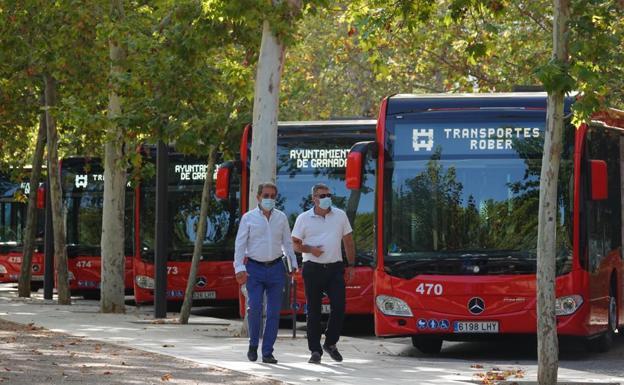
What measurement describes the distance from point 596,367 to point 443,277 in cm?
178

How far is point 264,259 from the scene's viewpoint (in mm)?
15914

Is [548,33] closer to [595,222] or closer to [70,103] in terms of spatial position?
[70,103]

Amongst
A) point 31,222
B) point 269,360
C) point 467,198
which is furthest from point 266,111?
point 31,222

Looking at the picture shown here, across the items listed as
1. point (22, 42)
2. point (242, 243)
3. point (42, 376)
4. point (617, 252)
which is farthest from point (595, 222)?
point (22, 42)

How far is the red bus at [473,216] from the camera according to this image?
57.2 ft

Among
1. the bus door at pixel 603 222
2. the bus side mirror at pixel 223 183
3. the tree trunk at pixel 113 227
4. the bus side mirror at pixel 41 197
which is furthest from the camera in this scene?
the bus side mirror at pixel 41 197

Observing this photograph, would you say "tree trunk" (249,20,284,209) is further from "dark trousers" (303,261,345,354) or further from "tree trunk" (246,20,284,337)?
"dark trousers" (303,261,345,354)

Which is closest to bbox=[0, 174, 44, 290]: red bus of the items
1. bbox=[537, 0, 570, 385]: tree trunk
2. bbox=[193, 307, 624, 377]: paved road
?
bbox=[193, 307, 624, 377]: paved road

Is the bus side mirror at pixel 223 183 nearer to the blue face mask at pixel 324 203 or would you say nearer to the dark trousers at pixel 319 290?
the dark trousers at pixel 319 290

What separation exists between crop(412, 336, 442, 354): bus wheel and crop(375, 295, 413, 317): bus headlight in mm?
830

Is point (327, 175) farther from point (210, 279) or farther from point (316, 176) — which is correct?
point (210, 279)

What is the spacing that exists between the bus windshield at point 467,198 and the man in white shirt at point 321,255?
1.58m

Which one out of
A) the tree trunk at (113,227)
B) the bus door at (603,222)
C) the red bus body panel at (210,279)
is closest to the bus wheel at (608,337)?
the bus door at (603,222)

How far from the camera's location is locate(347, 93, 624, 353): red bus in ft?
57.2
